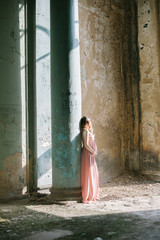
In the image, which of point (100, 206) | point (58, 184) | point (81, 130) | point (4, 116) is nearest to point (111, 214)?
point (100, 206)

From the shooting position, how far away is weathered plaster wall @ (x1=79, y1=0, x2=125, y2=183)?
28.5 ft

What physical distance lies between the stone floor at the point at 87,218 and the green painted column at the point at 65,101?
0.54 metres

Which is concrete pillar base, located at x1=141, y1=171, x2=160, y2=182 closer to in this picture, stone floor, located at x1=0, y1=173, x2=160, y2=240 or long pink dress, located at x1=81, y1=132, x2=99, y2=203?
stone floor, located at x1=0, y1=173, x2=160, y2=240

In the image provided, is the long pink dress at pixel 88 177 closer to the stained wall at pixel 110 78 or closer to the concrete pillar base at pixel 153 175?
the stained wall at pixel 110 78

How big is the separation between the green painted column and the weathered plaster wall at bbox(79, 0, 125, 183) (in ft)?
6.67

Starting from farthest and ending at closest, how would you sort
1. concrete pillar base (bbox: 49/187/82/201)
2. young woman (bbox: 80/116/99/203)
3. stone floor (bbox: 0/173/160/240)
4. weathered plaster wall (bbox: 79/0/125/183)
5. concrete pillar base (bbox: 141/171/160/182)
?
concrete pillar base (bbox: 141/171/160/182) < weathered plaster wall (bbox: 79/0/125/183) < young woman (bbox: 80/116/99/203) < concrete pillar base (bbox: 49/187/82/201) < stone floor (bbox: 0/173/160/240)

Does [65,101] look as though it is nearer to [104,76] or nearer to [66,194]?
[66,194]

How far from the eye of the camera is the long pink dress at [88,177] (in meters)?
6.43

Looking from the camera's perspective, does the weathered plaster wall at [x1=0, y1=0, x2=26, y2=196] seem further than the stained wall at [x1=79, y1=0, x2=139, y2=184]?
No

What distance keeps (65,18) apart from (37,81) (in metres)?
1.76

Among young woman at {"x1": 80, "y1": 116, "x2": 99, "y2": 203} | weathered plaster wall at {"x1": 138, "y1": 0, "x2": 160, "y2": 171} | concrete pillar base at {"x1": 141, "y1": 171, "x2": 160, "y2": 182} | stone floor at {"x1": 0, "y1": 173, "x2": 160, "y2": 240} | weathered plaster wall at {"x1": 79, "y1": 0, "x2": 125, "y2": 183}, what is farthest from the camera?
weathered plaster wall at {"x1": 138, "y1": 0, "x2": 160, "y2": 171}

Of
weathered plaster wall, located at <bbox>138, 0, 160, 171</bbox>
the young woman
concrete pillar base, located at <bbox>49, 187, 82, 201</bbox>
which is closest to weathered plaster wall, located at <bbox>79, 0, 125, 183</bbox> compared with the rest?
weathered plaster wall, located at <bbox>138, 0, 160, 171</bbox>

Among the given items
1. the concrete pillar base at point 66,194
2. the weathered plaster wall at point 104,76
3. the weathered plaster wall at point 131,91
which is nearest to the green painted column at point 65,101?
the concrete pillar base at point 66,194

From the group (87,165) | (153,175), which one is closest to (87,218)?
(87,165)
